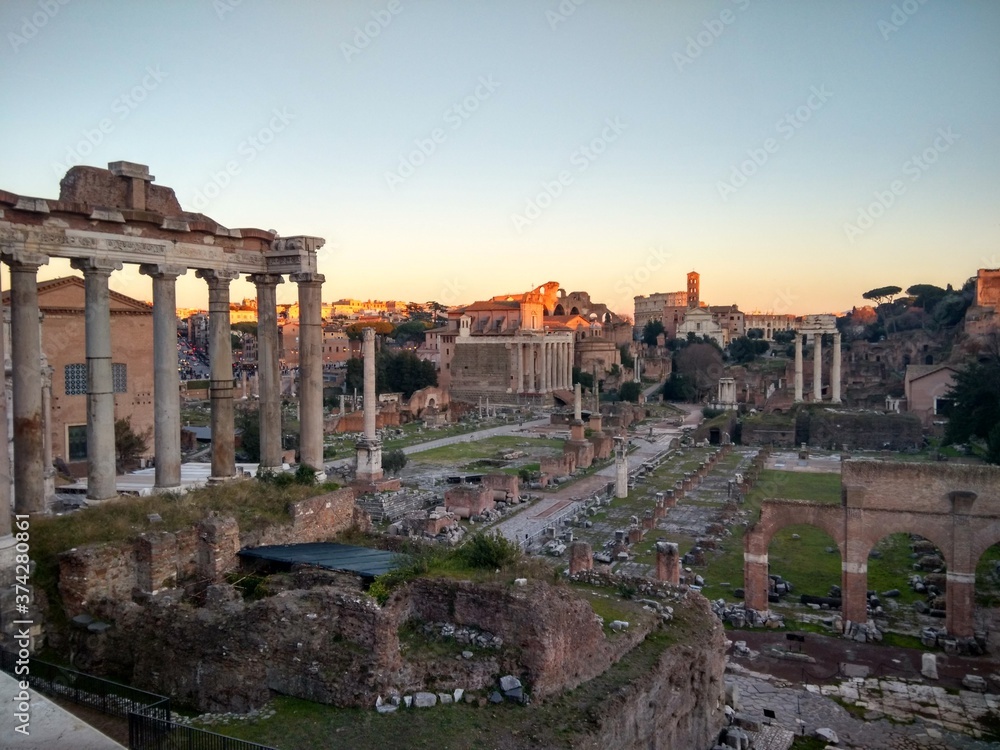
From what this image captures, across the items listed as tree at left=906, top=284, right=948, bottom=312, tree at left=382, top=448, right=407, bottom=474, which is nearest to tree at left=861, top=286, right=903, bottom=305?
tree at left=906, top=284, right=948, bottom=312

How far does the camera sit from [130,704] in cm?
767

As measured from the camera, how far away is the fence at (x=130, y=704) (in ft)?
22.7

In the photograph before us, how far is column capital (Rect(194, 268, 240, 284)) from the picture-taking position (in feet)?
44.2

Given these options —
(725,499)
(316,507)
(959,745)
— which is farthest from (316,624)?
(725,499)

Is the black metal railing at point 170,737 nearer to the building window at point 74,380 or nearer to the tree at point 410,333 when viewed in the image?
the building window at point 74,380

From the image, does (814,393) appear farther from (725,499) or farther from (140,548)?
(140,548)

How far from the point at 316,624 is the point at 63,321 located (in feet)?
87.1

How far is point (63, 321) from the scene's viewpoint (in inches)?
1164

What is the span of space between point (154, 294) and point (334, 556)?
542 centimetres

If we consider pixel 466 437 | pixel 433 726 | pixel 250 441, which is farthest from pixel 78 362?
pixel 433 726

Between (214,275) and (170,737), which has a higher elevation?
(214,275)

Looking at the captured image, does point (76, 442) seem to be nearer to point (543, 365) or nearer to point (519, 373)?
point (519, 373)

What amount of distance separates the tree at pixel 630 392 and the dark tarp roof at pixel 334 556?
61701mm

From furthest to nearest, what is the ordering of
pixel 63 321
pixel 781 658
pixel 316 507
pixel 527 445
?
pixel 527 445 < pixel 63 321 < pixel 781 658 < pixel 316 507
